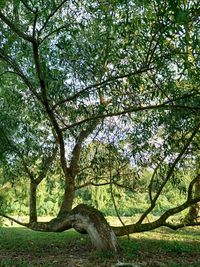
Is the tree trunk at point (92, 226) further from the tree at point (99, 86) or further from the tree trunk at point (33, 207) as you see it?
the tree trunk at point (33, 207)

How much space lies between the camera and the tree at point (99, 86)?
14.3ft

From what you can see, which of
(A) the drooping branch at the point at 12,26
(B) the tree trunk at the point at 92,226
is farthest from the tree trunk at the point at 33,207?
(A) the drooping branch at the point at 12,26

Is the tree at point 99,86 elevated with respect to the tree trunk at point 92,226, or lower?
elevated

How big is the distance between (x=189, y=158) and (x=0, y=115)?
3486 millimetres

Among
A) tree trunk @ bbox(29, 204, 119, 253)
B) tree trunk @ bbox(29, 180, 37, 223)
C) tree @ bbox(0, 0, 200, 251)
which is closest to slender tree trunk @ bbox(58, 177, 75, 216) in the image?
tree @ bbox(0, 0, 200, 251)

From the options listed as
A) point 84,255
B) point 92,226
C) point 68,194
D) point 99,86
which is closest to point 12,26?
point 99,86

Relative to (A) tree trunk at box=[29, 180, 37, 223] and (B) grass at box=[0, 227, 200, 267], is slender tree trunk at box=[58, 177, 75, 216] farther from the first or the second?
(B) grass at box=[0, 227, 200, 267]

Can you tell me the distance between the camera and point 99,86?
5234 millimetres

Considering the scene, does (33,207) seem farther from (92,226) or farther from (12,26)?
(12,26)

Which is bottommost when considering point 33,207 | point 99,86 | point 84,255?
point 84,255

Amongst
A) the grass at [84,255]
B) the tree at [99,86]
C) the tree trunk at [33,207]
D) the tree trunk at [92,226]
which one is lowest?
the grass at [84,255]

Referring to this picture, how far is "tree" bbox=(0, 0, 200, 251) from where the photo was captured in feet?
14.3

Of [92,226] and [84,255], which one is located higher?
[92,226]

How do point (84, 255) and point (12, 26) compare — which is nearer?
point (12, 26)
